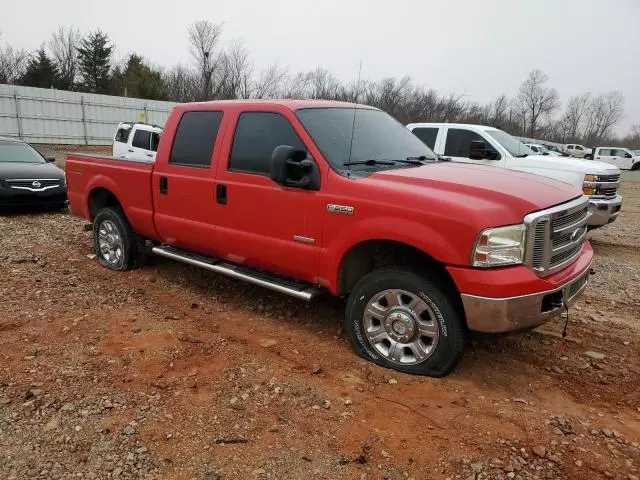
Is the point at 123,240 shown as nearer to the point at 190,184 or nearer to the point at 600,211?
the point at 190,184

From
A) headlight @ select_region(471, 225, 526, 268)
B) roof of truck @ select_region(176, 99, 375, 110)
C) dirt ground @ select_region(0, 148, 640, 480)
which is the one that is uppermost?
roof of truck @ select_region(176, 99, 375, 110)

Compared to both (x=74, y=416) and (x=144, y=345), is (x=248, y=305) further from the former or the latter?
(x=74, y=416)

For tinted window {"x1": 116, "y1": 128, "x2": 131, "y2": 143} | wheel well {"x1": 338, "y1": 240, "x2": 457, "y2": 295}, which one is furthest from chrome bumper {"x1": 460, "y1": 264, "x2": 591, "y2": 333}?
tinted window {"x1": 116, "y1": 128, "x2": 131, "y2": 143}

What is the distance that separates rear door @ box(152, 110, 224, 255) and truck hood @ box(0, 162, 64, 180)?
5712mm

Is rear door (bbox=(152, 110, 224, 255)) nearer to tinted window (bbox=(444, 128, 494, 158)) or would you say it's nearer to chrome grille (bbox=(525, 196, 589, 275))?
chrome grille (bbox=(525, 196, 589, 275))

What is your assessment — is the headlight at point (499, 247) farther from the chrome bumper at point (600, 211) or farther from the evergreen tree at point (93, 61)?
the evergreen tree at point (93, 61)

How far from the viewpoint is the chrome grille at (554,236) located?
3.27 metres

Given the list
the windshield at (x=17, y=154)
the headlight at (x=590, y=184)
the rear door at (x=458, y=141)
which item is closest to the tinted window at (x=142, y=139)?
the windshield at (x=17, y=154)

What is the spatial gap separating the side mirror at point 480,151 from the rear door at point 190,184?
169 inches

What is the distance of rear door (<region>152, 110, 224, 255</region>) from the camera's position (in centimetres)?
479

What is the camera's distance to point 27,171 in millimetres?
9758

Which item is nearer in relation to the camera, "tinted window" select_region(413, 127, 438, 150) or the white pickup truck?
the white pickup truck

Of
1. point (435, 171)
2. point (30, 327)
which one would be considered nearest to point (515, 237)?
point (435, 171)

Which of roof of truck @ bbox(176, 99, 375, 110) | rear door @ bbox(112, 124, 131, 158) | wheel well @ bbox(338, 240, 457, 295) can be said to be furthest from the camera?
rear door @ bbox(112, 124, 131, 158)
